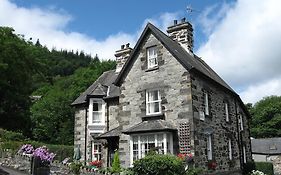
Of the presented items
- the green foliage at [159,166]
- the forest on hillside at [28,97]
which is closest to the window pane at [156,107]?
the green foliage at [159,166]

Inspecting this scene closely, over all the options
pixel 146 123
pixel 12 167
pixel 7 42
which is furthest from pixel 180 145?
pixel 7 42

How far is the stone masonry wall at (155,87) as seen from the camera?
20859mm

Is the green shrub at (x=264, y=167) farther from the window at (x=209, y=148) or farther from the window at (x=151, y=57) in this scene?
the window at (x=151, y=57)

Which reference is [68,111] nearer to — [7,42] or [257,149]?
[7,42]

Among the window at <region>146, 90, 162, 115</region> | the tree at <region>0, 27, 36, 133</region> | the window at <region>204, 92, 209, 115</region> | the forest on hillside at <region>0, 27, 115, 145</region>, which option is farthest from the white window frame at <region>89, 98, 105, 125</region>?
the tree at <region>0, 27, 36, 133</region>

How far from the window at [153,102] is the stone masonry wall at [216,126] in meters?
2.49

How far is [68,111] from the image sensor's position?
5638cm

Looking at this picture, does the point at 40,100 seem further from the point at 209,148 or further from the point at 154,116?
the point at 209,148

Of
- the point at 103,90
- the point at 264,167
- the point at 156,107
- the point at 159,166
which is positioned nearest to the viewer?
the point at 159,166

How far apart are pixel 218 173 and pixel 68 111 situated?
125ft

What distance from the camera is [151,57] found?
914 inches

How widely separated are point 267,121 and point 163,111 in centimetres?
5907

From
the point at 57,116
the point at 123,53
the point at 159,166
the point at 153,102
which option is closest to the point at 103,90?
the point at 123,53

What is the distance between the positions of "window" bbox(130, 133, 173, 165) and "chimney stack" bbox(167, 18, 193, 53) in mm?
8259
